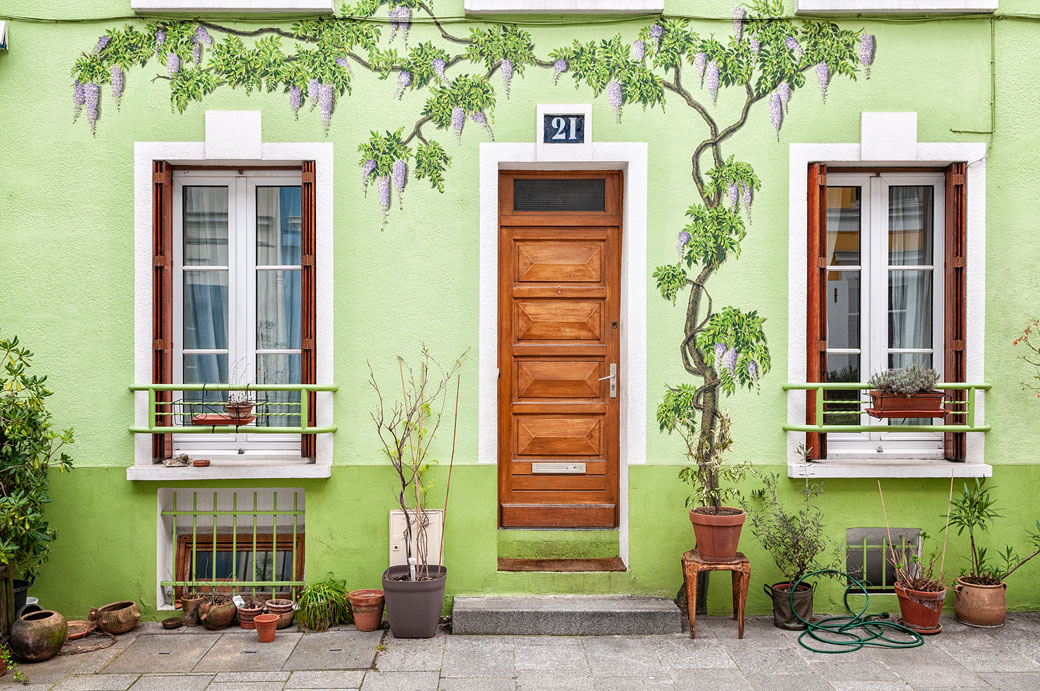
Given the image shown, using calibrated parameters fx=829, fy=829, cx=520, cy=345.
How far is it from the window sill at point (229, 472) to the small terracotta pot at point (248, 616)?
2.62 feet

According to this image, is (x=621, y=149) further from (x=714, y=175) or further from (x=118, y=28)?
(x=118, y=28)

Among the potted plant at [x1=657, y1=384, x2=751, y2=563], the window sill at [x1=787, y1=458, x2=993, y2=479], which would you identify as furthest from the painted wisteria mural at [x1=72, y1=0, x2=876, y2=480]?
the window sill at [x1=787, y1=458, x2=993, y2=479]

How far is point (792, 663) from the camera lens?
4543mm

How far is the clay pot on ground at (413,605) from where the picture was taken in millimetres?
4848

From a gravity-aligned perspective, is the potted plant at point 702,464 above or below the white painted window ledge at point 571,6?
below

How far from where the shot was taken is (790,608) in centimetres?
503

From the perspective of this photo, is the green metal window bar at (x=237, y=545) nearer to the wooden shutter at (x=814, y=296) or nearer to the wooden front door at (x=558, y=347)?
the wooden front door at (x=558, y=347)

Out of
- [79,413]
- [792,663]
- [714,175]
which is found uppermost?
[714,175]

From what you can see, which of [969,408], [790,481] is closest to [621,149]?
[790,481]

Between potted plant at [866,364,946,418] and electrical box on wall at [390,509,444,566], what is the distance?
2.81 m

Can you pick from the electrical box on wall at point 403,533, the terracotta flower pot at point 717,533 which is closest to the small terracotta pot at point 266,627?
the electrical box on wall at point 403,533

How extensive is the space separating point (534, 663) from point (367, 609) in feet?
3.68

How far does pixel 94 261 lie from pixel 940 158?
17.6ft

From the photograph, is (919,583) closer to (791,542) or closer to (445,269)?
(791,542)
